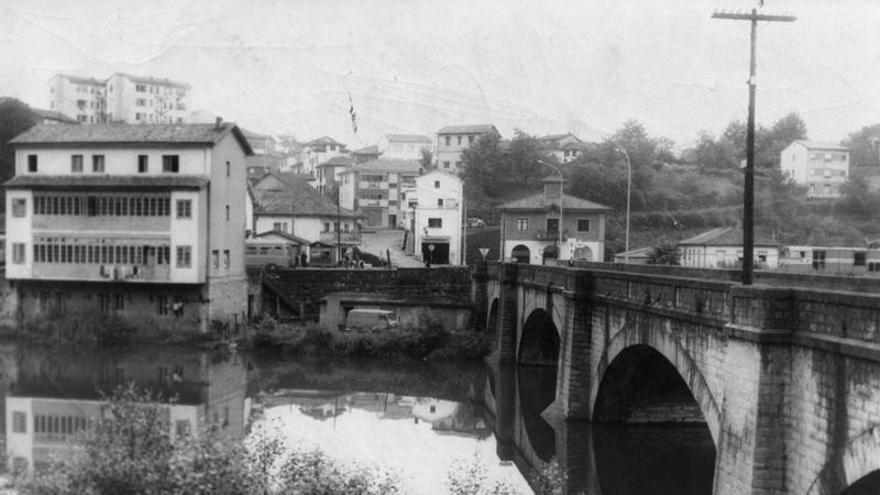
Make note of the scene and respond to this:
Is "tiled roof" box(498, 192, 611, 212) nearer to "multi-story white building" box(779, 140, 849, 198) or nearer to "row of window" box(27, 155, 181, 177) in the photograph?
"row of window" box(27, 155, 181, 177)

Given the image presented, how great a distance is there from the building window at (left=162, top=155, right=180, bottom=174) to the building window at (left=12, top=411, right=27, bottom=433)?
2000 cm

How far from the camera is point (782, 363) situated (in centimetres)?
1605

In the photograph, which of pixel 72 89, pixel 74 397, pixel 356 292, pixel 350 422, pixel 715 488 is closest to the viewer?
pixel 715 488

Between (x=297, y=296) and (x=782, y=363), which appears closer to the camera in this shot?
(x=782, y=363)

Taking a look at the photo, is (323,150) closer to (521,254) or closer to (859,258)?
(521,254)

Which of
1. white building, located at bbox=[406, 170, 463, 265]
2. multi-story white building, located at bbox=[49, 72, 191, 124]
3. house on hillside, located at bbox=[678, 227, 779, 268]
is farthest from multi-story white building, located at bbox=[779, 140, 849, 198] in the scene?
multi-story white building, located at bbox=[49, 72, 191, 124]

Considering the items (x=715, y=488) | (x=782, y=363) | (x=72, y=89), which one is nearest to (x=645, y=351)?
(x=715, y=488)

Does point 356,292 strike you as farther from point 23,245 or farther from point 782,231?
point 782,231

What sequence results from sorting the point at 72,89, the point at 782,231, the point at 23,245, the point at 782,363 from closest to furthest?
1. the point at 782,363
2. the point at 23,245
3. the point at 782,231
4. the point at 72,89

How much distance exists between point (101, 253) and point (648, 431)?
3274cm

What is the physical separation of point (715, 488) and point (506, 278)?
27872mm

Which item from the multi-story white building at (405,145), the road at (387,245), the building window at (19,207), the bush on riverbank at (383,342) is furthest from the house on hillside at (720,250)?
the multi-story white building at (405,145)

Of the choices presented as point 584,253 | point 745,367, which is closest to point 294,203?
point 584,253

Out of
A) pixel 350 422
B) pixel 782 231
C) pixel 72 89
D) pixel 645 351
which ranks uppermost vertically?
pixel 72 89
